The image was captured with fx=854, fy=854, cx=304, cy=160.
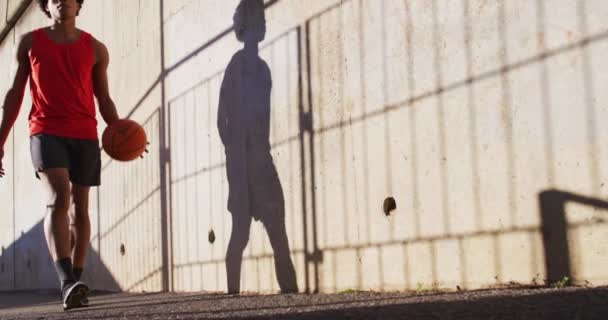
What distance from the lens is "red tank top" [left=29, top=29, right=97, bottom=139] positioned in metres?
5.04

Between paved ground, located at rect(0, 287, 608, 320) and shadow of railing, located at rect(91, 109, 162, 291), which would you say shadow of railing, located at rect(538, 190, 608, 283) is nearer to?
paved ground, located at rect(0, 287, 608, 320)

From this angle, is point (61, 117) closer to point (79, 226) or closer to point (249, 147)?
point (79, 226)

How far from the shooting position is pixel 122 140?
532 cm

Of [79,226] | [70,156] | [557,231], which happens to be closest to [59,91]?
[70,156]

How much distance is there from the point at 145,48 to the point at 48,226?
2814 millimetres

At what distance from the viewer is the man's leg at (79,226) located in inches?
205

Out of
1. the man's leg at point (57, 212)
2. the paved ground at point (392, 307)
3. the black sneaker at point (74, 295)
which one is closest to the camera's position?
the paved ground at point (392, 307)

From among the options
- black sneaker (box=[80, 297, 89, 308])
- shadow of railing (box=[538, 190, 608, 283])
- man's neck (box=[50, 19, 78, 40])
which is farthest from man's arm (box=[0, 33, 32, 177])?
shadow of railing (box=[538, 190, 608, 283])

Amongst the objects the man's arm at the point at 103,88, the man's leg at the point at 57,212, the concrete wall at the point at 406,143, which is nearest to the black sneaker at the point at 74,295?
the man's leg at the point at 57,212

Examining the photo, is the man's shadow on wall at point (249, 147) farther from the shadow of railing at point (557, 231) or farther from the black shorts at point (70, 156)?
the shadow of railing at point (557, 231)

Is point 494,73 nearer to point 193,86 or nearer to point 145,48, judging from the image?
point 193,86

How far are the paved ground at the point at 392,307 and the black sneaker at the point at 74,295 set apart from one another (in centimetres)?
6

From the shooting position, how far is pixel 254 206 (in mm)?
5277

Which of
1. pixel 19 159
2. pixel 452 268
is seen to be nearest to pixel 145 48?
pixel 452 268
